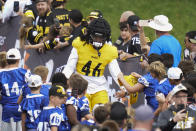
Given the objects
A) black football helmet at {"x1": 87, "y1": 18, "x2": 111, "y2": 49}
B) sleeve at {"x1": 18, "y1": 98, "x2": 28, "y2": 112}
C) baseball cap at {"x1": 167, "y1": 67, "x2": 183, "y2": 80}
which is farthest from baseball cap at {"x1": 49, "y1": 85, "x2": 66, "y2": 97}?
baseball cap at {"x1": 167, "y1": 67, "x2": 183, "y2": 80}

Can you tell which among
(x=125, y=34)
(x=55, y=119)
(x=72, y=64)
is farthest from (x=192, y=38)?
(x=55, y=119)

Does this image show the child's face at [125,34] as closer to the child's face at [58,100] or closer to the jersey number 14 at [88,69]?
the jersey number 14 at [88,69]

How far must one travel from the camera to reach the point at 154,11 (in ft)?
73.5

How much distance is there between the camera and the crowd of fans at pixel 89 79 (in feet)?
28.1

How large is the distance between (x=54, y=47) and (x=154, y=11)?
1084cm

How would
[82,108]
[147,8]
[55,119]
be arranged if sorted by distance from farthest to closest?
[147,8] < [82,108] < [55,119]

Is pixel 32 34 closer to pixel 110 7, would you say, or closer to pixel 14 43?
pixel 14 43

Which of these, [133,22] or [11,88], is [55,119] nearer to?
[11,88]

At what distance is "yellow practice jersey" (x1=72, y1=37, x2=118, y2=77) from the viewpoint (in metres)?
10.6

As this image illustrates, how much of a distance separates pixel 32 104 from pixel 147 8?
1349 cm

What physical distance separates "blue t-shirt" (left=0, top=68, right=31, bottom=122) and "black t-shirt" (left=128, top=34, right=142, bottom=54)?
9.03 feet

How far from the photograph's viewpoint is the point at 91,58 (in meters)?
10.6

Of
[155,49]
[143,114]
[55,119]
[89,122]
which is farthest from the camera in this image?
[155,49]

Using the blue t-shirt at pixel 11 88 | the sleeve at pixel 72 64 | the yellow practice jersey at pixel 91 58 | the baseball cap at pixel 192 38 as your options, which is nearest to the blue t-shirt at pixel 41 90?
the blue t-shirt at pixel 11 88
